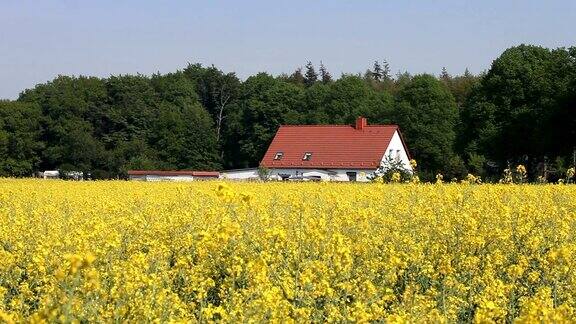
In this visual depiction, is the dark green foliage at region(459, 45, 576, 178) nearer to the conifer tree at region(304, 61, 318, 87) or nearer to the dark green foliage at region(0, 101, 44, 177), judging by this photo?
the dark green foliage at region(0, 101, 44, 177)

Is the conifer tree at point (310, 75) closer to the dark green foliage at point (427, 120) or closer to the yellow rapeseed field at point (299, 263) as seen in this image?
the dark green foliage at point (427, 120)

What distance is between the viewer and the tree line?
49.1 m

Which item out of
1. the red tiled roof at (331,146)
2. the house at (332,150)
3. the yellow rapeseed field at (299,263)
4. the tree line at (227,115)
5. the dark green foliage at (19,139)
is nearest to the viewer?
the yellow rapeseed field at (299,263)

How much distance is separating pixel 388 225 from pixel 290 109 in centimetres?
6264

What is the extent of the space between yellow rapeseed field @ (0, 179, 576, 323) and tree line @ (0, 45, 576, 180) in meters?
37.6

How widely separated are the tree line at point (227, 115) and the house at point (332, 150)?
314cm

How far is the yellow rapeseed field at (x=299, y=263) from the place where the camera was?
5281 millimetres

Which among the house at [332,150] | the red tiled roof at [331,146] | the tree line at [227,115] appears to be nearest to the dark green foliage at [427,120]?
the tree line at [227,115]

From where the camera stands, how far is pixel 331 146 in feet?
181

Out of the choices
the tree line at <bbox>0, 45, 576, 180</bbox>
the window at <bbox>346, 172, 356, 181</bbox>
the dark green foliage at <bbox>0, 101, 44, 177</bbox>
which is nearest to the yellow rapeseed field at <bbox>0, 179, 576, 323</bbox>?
the tree line at <bbox>0, 45, 576, 180</bbox>

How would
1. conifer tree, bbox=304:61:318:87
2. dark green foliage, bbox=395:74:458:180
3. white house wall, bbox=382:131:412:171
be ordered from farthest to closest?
1. conifer tree, bbox=304:61:318:87
2. dark green foliage, bbox=395:74:458:180
3. white house wall, bbox=382:131:412:171

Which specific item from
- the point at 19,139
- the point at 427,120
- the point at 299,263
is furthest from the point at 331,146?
the point at 299,263

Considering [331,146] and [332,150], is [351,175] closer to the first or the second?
[332,150]

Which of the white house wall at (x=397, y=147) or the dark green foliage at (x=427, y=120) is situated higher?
the dark green foliage at (x=427, y=120)
